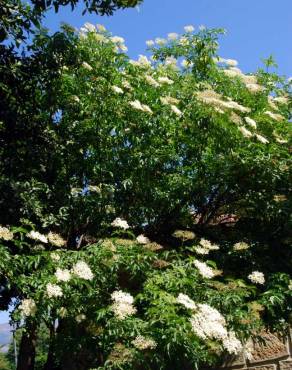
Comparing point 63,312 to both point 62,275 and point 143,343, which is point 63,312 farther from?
point 143,343

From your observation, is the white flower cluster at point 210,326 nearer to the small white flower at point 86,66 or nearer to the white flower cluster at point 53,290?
the white flower cluster at point 53,290

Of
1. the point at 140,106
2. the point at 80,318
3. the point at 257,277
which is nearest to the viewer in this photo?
the point at 80,318

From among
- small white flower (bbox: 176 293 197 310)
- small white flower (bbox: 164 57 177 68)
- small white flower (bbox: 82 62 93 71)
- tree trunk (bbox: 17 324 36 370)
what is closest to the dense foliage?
small white flower (bbox: 82 62 93 71)

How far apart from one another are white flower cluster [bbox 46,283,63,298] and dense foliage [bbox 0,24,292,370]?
319 mm

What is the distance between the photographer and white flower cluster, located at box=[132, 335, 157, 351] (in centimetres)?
438

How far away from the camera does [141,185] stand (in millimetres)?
6637

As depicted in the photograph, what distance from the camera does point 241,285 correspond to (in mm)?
5547

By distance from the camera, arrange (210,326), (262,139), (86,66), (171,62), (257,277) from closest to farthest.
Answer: (210,326) → (257,277) → (262,139) → (86,66) → (171,62)

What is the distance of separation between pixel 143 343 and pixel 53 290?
0.94m

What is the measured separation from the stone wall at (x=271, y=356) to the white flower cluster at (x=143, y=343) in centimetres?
254

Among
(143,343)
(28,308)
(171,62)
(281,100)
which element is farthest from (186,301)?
(171,62)

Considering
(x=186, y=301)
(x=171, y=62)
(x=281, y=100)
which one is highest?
(x=171, y=62)

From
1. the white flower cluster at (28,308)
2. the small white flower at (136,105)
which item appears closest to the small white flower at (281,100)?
the small white flower at (136,105)

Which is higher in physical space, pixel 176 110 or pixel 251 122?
pixel 176 110
